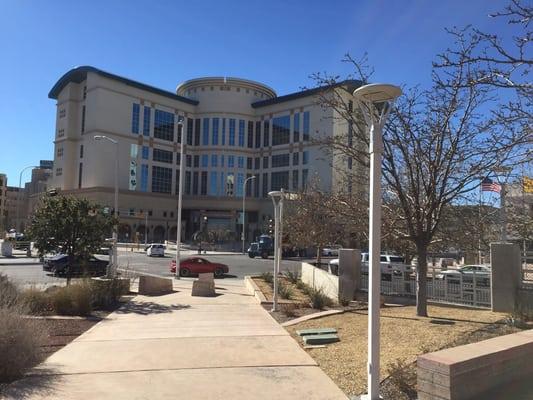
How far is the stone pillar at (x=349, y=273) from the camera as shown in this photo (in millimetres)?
16031

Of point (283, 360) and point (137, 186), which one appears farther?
point (137, 186)

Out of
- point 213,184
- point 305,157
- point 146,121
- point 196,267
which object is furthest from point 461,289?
point 213,184

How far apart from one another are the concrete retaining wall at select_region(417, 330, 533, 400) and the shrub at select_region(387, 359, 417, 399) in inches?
20.2

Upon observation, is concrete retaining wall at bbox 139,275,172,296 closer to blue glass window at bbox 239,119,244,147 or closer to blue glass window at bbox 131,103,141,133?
blue glass window at bbox 131,103,141,133

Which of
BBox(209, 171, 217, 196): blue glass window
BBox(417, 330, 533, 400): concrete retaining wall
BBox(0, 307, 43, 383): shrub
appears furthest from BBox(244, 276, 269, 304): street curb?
BBox(209, 171, 217, 196): blue glass window

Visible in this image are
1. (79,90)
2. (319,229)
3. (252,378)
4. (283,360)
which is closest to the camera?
(252,378)

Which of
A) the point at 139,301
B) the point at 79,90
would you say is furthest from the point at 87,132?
the point at 139,301

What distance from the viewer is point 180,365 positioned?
7.88m

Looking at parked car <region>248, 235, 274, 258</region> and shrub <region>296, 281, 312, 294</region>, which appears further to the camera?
parked car <region>248, 235, 274, 258</region>

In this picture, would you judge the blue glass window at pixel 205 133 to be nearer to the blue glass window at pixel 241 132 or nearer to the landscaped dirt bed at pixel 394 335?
the blue glass window at pixel 241 132

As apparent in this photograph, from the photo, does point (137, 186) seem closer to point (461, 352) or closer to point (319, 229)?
point (319, 229)

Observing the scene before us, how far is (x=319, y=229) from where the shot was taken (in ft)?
87.8

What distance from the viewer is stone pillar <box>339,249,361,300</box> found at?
16.0 metres

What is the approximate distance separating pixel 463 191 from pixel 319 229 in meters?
14.6
